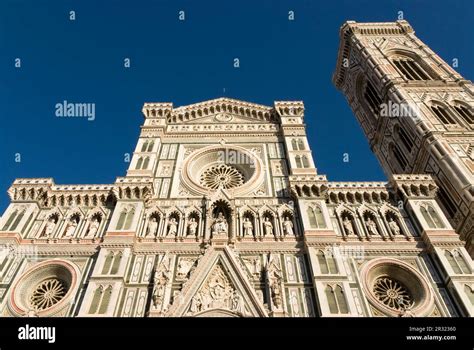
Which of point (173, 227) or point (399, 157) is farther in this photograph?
point (399, 157)

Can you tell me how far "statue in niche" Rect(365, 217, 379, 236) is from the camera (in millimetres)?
15305

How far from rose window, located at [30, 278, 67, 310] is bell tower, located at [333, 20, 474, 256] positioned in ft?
54.6

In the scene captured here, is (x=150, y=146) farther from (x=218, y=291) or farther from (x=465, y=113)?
(x=465, y=113)

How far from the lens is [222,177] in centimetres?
1928

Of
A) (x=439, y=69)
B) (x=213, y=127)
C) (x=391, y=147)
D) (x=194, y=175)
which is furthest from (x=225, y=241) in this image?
(x=439, y=69)

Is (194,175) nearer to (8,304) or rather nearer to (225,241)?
(225,241)

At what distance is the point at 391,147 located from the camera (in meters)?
26.5

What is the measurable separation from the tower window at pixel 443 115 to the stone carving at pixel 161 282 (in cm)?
1795

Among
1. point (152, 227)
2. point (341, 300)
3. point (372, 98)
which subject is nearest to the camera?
point (341, 300)

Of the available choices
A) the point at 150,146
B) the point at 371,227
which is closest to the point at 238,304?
the point at 371,227

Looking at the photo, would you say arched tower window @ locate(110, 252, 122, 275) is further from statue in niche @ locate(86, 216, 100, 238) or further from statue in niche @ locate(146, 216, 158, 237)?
statue in niche @ locate(86, 216, 100, 238)

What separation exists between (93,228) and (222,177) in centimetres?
657

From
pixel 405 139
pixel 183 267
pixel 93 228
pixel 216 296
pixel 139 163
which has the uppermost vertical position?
pixel 405 139
